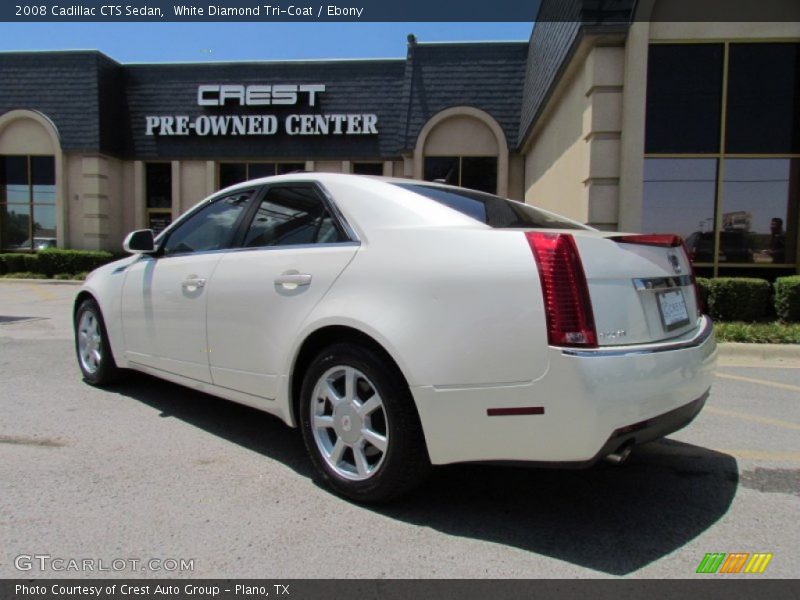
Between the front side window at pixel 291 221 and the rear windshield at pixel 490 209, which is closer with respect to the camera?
the rear windshield at pixel 490 209

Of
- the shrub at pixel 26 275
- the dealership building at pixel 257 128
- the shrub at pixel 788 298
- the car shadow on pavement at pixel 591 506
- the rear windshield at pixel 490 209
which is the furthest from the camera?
the shrub at pixel 26 275

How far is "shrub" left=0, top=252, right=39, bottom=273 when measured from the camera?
659 inches

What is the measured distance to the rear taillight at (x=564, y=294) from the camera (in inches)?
92.4

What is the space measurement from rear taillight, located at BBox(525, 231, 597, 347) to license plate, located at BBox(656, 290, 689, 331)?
54cm

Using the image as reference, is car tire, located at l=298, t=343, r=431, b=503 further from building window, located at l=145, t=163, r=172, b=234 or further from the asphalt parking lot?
building window, located at l=145, t=163, r=172, b=234

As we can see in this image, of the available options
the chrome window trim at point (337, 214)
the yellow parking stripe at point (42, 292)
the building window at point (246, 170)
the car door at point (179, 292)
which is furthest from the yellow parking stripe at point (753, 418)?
the building window at point (246, 170)

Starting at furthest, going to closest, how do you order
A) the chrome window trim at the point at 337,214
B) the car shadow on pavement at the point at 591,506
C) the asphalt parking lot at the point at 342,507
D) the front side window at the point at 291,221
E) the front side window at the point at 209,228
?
1. the front side window at the point at 209,228
2. the front side window at the point at 291,221
3. the chrome window trim at the point at 337,214
4. the car shadow on pavement at the point at 591,506
5. the asphalt parking lot at the point at 342,507

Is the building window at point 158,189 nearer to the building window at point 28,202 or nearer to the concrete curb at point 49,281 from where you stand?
the building window at point 28,202

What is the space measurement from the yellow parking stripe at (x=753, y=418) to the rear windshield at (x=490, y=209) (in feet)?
7.54

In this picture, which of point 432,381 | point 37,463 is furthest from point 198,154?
point 432,381

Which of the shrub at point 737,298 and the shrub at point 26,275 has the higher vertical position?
the shrub at point 737,298

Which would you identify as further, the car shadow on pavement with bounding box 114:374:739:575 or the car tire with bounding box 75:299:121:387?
the car tire with bounding box 75:299:121:387

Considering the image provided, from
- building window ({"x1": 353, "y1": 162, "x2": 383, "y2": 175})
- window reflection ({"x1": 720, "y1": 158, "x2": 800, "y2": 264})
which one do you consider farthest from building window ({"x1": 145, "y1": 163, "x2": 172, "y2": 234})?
window reflection ({"x1": 720, "y1": 158, "x2": 800, "y2": 264})
